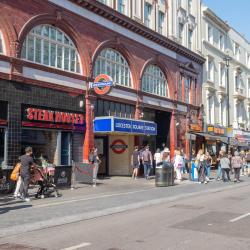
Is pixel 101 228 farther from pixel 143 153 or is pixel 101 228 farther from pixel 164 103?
pixel 164 103

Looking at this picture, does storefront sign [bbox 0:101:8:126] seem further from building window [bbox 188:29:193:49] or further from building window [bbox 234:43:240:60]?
building window [bbox 234:43:240:60]

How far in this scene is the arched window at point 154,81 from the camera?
2906 cm

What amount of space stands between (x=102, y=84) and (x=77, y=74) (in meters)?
1.38

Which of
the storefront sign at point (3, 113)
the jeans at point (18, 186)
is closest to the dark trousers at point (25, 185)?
the jeans at point (18, 186)

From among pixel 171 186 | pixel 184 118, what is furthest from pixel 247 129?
pixel 171 186

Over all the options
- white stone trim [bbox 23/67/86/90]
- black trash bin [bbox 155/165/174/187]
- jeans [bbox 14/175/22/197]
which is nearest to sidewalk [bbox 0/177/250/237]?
jeans [bbox 14/175/22/197]

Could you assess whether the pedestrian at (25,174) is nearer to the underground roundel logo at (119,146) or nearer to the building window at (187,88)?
the underground roundel logo at (119,146)

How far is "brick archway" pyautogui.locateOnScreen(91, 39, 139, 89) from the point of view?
23722 millimetres

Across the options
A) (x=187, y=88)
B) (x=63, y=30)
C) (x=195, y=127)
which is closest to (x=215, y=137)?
(x=195, y=127)

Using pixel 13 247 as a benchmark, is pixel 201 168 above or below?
above

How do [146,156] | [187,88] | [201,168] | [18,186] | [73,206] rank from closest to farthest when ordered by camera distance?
[73,206] → [18,186] → [201,168] → [146,156] → [187,88]

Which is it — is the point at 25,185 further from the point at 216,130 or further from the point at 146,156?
the point at 216,130

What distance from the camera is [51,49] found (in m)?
20.9

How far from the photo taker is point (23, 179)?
14.1 meters
